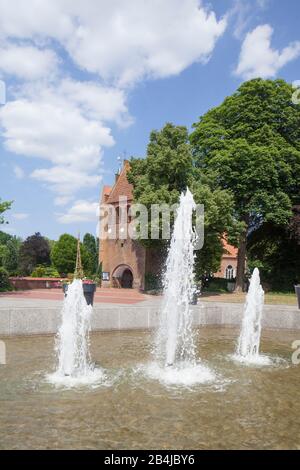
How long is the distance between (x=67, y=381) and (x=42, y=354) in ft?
8.27

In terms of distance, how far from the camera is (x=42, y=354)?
32.9 feet

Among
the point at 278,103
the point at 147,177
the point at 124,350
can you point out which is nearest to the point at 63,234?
the point at 147,177

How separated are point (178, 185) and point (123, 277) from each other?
12.4 metres

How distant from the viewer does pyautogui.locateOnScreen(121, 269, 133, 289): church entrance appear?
3850 centimetres

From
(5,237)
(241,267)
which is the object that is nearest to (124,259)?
(241,267)

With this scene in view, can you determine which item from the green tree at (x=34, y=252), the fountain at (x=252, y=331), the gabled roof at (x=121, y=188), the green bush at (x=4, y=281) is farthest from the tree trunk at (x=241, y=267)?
the green tree at (x=34, y=252)

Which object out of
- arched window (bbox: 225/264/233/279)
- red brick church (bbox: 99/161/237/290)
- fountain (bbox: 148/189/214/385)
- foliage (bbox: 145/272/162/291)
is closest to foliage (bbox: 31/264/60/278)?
red brick church (bbox: 99/161/237/290)

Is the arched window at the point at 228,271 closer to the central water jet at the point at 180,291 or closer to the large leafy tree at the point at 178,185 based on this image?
the large leafy tree at the point at 178,185

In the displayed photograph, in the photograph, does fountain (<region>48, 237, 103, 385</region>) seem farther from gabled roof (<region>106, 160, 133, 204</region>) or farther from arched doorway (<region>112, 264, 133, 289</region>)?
gabled roof (<region>106, 160, 133, 204</region>)

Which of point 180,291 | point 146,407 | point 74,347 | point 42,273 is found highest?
point 180,291

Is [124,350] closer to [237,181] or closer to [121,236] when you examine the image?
[237,181]

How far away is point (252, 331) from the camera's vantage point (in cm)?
1105

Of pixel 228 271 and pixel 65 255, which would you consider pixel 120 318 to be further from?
pixel 228 271

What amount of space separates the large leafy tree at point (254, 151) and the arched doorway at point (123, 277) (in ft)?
35.6
